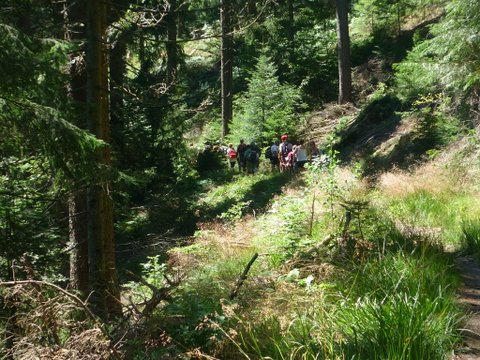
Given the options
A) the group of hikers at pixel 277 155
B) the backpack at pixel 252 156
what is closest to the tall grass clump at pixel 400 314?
the group of hikers at pixel 277 155

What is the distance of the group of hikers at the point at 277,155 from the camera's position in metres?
18.9

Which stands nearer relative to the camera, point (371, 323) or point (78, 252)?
point (371, 323)

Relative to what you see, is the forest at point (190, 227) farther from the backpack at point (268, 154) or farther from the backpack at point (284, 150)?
the backpack at point (268, 154)

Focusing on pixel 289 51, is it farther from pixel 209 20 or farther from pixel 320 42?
pixel 209 20

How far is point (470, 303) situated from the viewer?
14.9ft

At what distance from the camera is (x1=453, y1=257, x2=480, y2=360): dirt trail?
11.6ft

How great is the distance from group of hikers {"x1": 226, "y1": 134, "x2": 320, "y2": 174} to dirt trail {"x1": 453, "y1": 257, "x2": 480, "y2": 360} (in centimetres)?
1190

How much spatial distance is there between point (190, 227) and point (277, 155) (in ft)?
22.3

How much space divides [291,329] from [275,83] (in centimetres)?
2182

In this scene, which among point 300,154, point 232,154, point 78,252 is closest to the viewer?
point 78,252

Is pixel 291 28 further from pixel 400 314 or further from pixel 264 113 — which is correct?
pixel 400 314

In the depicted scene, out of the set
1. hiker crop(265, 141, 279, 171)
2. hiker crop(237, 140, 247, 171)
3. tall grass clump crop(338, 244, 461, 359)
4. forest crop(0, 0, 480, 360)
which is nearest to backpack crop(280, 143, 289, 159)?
forest crop(0, 0, 480, 360)

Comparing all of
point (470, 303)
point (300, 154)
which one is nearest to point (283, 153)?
point (300, 154)

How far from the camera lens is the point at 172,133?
48.1ft
